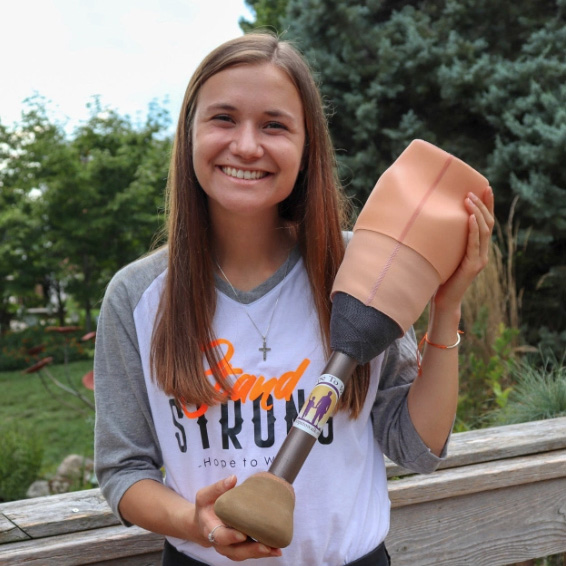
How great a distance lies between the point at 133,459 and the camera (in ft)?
5.23

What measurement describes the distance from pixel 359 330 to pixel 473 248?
11.2 inches

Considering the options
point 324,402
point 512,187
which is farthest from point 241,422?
point 512,187

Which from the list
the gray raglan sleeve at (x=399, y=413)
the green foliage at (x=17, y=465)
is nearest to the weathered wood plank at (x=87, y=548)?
the gray raglan sleeve at (x=399, y=413)

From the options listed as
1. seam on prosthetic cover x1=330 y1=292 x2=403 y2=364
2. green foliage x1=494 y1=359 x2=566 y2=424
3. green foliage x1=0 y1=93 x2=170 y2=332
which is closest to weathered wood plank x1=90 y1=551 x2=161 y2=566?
seam on prosthetic cover x1=330 y1=292 x2=403 y2=364

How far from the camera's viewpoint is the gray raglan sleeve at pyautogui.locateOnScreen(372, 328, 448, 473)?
161cm

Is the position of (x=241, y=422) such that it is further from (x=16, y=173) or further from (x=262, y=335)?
(x=16, y=173)

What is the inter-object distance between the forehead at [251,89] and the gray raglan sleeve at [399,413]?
1.90 feet

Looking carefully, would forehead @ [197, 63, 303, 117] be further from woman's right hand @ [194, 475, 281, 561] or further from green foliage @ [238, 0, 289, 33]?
green foliage @ [238, 0, 289, 33]

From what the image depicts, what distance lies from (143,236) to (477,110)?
4.26 meters

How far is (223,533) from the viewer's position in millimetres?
1182

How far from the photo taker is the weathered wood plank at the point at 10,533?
1.81 metres

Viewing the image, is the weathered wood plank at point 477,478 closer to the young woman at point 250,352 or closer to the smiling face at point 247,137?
the young woman at point 250,352

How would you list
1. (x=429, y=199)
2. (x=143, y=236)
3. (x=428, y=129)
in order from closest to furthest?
(x=429, y=199)
(x=428, y=129)
(x=143, y=236)

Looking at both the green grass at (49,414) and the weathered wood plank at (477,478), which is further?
the green grass at (49,414)
